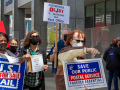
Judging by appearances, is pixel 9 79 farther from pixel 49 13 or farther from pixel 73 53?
pixel 49 13

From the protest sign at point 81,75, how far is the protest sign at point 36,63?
1617mm

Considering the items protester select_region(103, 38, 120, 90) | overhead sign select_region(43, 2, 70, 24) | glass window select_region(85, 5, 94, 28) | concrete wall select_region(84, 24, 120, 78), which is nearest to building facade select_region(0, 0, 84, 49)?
protester select_region(103, 38, 120, 90)

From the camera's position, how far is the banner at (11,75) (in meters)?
3.87

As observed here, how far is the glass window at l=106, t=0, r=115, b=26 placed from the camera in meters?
13.8

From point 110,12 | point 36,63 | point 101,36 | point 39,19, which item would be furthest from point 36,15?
point 36,63

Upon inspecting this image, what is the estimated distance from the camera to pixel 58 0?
56.4ft

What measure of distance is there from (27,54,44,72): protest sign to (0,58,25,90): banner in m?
0.80

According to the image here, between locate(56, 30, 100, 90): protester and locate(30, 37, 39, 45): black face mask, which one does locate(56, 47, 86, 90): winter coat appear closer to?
locate(56, 30, 100, 90): protester

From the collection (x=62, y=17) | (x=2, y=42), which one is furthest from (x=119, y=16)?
(x=2, y=42)

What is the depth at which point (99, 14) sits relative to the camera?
50.3 ft

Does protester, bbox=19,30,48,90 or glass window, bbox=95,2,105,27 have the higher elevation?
glass window, bbox=95,2,105,27

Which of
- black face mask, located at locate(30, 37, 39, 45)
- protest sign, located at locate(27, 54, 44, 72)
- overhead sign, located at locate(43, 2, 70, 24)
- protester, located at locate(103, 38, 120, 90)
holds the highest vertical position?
overhead sign, located at locate(43, 2, 70, 24)

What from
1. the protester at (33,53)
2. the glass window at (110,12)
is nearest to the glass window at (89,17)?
the glass window at (110,12)

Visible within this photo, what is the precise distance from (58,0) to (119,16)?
5.39 m
